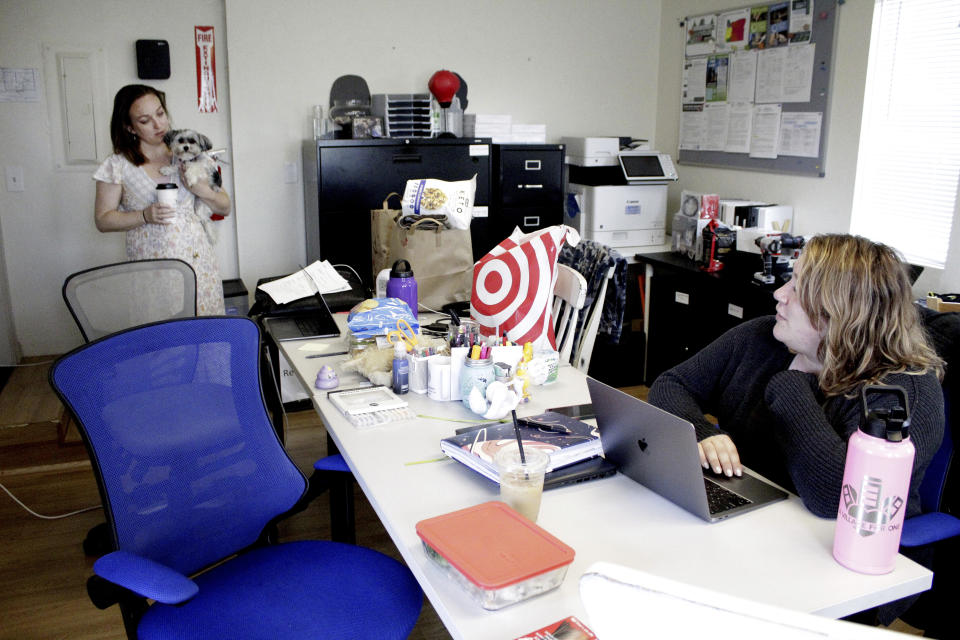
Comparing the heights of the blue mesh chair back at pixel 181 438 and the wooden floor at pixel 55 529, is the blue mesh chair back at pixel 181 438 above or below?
above

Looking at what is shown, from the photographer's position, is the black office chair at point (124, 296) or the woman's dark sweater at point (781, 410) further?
the black office chair at point (124, 296)

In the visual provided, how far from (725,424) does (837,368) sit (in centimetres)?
38

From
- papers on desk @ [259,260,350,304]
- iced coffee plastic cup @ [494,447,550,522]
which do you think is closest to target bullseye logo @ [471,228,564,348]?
papers on desk @ [259,260,350,304]

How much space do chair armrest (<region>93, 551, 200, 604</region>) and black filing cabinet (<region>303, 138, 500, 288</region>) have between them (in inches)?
108

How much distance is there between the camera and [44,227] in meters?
4.20

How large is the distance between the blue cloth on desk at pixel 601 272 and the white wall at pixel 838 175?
4.19 feet

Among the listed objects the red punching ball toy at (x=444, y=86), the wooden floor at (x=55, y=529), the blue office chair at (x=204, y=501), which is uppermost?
the red punching ball toy at (x=444, y=86)

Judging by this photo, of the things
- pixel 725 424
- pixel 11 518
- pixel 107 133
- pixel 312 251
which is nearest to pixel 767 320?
pixel 725 424

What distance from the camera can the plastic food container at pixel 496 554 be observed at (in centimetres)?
112

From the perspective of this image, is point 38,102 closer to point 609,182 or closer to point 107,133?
point 107,133

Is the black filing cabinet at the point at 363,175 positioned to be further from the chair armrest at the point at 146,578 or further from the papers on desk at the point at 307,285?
the chair armrest at the point at 146,578

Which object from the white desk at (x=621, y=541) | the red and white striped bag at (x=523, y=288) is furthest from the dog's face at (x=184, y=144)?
the white desk at (x=621, y=541)

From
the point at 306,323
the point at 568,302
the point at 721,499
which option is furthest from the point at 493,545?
the point at 306,323

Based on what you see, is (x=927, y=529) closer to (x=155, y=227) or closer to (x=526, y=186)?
(x=155, y=227)
